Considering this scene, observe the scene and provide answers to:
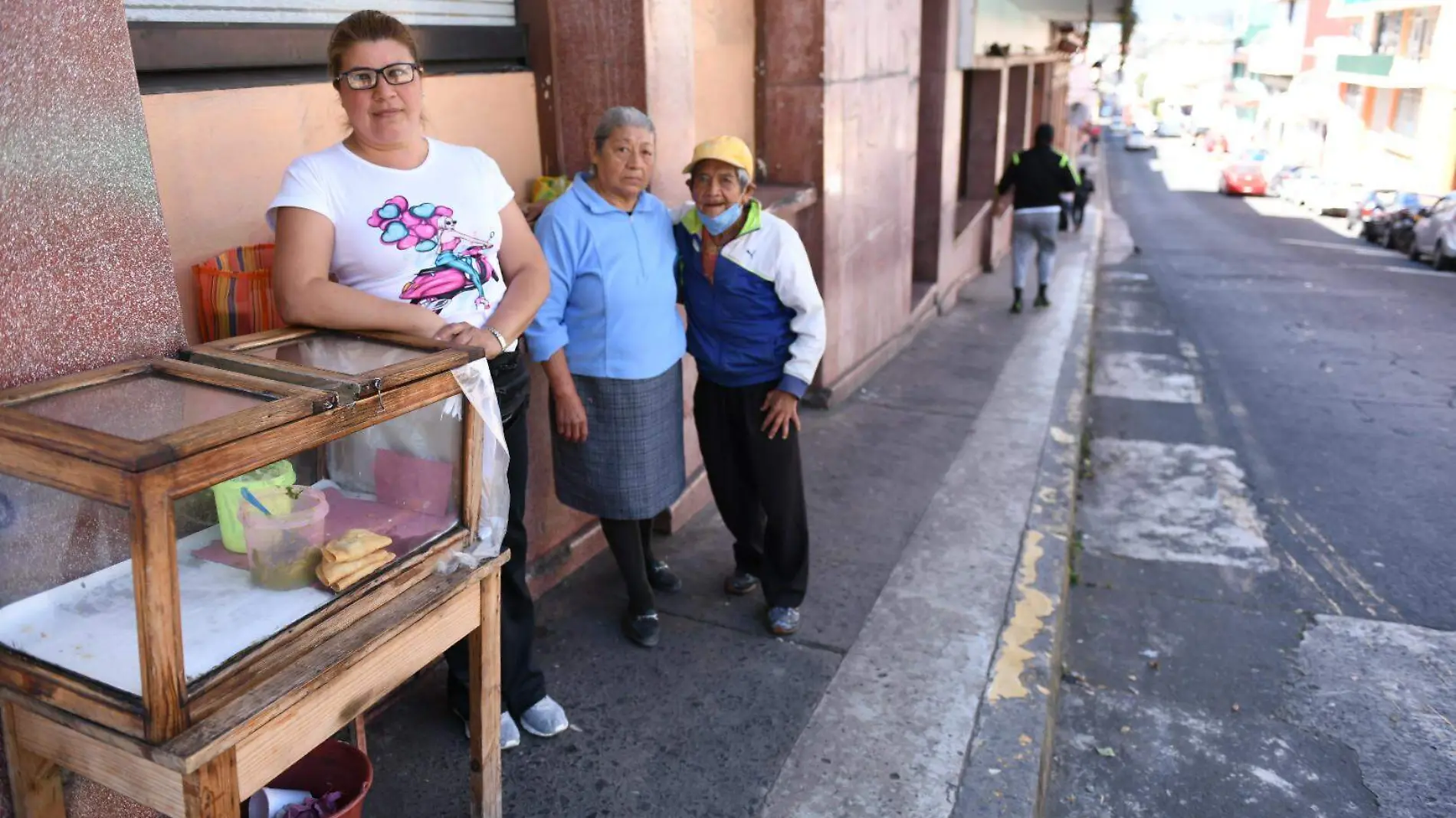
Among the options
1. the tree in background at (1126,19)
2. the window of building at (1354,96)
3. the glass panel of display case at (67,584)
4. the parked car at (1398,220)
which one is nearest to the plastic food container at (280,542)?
the glass panel of display case at (67,584)

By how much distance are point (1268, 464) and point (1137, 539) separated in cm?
175

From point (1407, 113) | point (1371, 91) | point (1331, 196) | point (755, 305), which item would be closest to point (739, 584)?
point (755, 305)

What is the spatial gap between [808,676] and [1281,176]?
32.8 meters

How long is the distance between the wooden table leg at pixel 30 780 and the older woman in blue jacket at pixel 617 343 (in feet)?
5.51

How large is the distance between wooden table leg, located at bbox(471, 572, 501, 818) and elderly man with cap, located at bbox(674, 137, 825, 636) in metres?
1.43

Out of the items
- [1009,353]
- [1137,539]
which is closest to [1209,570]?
[1137,539]

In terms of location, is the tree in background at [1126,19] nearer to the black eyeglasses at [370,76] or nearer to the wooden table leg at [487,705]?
the black eyeglasses at [370,76]

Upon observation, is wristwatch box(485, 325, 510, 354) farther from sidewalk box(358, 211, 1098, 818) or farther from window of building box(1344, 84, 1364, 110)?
window of building box(1344, 84, 1364, 110)

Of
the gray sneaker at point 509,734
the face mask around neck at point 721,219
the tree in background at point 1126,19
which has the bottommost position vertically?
the gray sneaker at point 509,734

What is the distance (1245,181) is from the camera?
1212 inches

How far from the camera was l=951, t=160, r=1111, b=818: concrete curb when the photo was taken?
9.86 ft

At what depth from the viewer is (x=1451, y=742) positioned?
3.50 meters

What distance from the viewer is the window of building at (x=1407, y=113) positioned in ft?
97.9

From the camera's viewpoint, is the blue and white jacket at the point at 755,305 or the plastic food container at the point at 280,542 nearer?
the plastic food container at the point at 280,542
